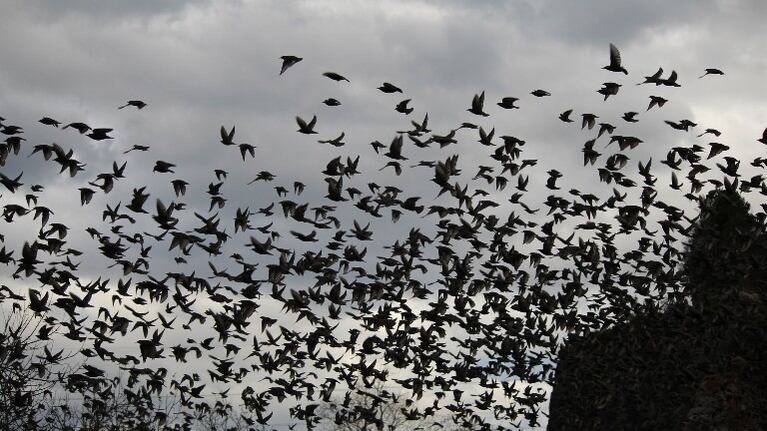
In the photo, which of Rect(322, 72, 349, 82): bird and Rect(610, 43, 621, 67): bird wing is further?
Rect(322, 72, 349, 82): bird

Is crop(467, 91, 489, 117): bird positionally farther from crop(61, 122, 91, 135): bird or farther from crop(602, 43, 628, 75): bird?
crop(61, 122, 91, 135): bird

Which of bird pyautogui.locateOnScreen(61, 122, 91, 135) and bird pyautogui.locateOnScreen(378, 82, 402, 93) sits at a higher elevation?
bird pyautogui.locateOnScreen(378, 82, 402, 93)

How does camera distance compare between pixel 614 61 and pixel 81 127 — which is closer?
pixel 614 61

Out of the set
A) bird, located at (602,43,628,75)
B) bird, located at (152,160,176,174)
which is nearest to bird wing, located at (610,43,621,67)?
bird, located at (602,43,628,75)

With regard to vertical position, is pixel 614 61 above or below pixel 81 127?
above

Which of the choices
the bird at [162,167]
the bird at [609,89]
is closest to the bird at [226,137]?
the bird at [162,167]

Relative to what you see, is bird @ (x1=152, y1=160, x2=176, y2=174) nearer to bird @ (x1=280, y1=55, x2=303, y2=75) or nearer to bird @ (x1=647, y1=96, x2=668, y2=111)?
bird @ (x1=280, y1=55, x2=303, y2=75)

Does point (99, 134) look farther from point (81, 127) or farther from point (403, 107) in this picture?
point (403, 107)

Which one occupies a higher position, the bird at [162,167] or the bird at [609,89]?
the bird at [609,89]

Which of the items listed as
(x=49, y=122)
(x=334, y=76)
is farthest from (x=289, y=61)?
(x=49, y=122)

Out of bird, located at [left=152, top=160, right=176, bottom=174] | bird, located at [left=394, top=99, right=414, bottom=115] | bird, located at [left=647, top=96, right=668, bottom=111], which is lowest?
bird, located at [left=152, top=160, right=176, bottom=174]

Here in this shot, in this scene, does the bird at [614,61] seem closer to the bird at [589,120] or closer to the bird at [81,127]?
the bird at [589,120]

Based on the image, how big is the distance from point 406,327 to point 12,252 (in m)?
12.9

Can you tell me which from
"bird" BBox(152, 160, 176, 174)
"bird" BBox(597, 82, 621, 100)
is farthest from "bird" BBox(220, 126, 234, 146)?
"bird" BBox(597, 82, 621, 100)
